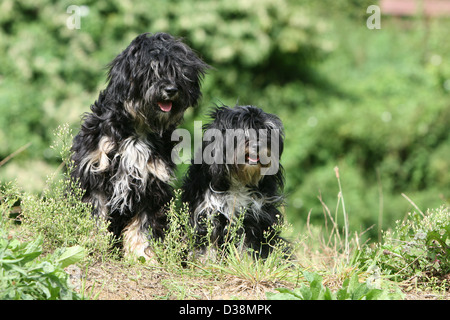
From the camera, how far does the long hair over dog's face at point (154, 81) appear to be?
4297mm

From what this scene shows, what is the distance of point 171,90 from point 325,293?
1.78m

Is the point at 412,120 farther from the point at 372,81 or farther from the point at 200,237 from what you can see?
the point at 200,237

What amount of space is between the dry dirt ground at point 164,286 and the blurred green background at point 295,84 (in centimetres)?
435

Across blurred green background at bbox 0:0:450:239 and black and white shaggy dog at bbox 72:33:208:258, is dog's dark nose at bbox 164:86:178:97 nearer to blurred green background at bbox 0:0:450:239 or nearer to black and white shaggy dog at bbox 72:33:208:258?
black and white shaggy dog at bbox 72:33:208:258

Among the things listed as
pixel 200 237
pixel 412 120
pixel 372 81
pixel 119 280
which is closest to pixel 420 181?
pixel 412 120

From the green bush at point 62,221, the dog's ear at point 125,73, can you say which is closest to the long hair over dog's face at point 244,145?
the dog's ear at point 125,73

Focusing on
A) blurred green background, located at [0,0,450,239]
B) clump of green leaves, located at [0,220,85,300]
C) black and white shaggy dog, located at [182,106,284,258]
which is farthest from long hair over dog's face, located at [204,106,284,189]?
blurred green background, located at [0,0,450,239]

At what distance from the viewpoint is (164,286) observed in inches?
153

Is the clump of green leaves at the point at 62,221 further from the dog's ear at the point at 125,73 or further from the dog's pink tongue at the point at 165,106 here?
the dog's pink tongue at the point at 165,106

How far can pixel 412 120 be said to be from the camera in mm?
10664

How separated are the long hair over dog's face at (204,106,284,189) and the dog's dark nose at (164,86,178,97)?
0.40 meters

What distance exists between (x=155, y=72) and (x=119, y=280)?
1.44 meters

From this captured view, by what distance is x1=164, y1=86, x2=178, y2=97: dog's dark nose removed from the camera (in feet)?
14.0

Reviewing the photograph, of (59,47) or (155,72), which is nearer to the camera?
(155,72)
